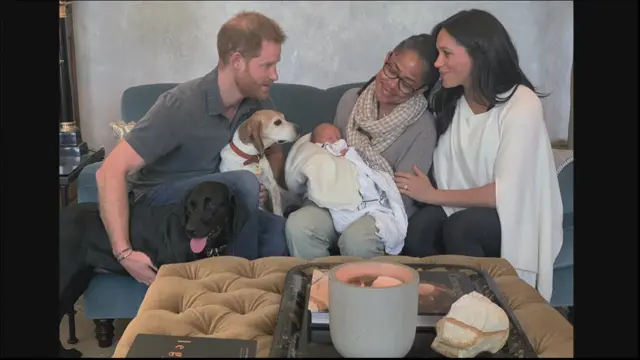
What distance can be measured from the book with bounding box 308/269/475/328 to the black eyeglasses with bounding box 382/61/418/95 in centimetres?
33

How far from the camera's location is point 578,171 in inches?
33.5

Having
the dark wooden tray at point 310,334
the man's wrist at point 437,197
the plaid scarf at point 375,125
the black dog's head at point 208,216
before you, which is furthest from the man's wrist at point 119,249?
the man's wrist at point 437,197

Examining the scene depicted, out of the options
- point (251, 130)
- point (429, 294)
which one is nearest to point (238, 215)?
point (251, 130)

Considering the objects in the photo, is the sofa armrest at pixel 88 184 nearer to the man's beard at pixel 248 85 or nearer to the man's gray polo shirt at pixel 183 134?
the man's gray polo shirt at pixel 183 134

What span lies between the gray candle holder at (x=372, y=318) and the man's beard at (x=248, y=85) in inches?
18.9

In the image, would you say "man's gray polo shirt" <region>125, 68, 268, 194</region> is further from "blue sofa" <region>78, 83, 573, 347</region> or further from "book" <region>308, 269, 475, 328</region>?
"book" <region>308, 269, 475, 328</region>

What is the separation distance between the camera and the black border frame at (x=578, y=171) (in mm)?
784

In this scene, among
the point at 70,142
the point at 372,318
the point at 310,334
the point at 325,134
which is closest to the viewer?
the point at 372,318

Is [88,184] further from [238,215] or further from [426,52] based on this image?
[426,52]

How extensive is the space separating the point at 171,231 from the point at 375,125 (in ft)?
1.33

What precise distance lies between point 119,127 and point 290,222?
343 millimetres

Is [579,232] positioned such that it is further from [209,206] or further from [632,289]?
[209,206]
